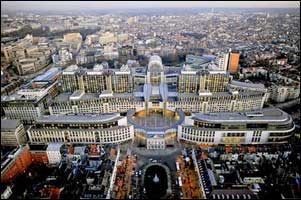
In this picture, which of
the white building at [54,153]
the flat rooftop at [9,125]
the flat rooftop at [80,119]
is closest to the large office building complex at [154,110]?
the flat rooftop at [80,119]

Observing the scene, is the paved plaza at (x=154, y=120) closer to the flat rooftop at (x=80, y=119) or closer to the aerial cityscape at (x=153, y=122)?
the aerial cityscape at (x=153, y=122)

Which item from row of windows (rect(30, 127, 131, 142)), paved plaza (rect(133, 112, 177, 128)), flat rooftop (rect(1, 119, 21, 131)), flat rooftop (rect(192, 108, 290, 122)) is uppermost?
flat rooftop (rect(192, 108, 290, 122))

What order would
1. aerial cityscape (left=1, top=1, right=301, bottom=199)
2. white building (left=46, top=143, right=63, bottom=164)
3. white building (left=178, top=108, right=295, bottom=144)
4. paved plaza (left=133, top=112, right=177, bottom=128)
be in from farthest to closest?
paved plaza (left=133, top=112, right=177, bottom=128) → white building (left=178, top=108, right=295, bottom=144) → white building (left=46, top=143, right=63, bottom=164) → aerial cityscape (left=1, top=1, right=301, bottom=199)

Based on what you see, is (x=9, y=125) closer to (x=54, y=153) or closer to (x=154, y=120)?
(x=54, y=153)

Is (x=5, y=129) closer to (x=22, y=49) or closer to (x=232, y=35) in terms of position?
(x=22, y=49)

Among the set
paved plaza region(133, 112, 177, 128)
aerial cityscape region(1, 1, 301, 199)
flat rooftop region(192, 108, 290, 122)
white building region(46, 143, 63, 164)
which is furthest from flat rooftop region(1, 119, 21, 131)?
flat rooftop region(192, 108, 290, 122)

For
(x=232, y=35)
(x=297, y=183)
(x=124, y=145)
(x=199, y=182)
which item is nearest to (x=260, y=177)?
(x=297, y=183)

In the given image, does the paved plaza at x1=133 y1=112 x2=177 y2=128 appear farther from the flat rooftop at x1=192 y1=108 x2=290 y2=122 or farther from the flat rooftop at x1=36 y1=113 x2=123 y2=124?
the flat rooftop at x1=192 y1=108 x2=290 y2=122

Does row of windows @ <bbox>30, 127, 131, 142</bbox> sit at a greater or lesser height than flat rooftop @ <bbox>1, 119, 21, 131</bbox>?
lesser

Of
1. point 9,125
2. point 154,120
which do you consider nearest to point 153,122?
point 154,120
